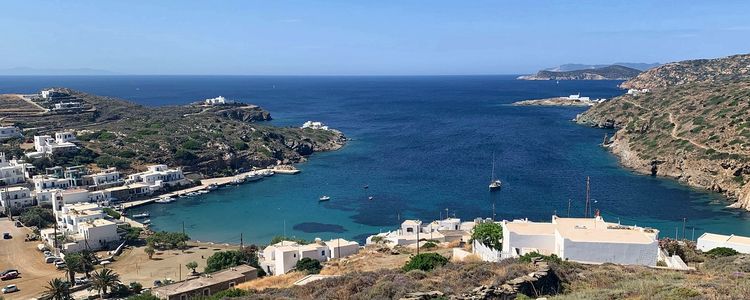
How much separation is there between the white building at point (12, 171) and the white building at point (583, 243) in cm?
5020

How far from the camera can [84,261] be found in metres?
32.8

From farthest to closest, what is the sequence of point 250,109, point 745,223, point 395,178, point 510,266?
1. point 250,109
2. point 395,178
3. point 745,223
4. point 510,266

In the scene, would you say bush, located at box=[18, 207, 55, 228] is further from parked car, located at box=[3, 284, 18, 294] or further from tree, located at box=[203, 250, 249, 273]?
tree, located at box=[203, 250, 249, 273]

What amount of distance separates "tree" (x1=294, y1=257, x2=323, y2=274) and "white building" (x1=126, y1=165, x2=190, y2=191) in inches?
1339

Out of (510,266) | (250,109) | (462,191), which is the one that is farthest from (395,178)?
(250,109)

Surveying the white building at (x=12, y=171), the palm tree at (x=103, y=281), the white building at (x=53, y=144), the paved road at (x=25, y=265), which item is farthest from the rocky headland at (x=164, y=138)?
the palm tree at (x=103, y=281)

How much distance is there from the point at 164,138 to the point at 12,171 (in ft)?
70.7

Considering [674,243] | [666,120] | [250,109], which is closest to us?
[674,243]

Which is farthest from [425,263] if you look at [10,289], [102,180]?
[102,180]

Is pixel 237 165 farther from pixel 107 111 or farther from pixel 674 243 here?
pixel 674 243

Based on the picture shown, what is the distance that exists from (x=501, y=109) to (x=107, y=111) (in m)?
91.8

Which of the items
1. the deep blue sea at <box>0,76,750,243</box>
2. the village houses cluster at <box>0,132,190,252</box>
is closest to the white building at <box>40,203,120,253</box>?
the village houses cluster at <box>0,132,190,252</box>

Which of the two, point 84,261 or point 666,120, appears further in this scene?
point 666,120

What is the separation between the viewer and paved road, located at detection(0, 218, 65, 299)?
30.9m
